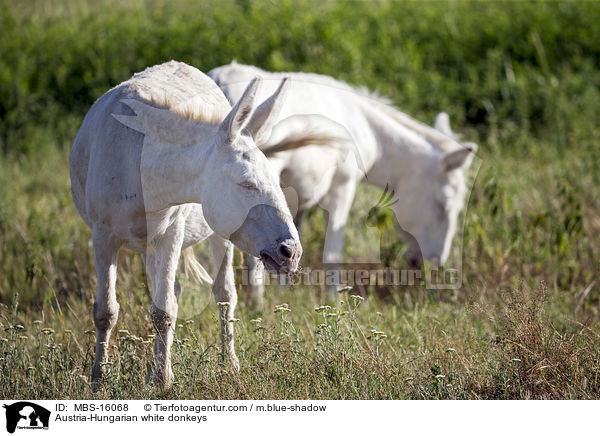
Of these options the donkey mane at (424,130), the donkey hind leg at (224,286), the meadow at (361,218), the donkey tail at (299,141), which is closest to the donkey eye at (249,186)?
the donkey tail at (299,141)

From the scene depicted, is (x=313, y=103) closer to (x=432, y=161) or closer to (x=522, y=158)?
(x=432, y=161)

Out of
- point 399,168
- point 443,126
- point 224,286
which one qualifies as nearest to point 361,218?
point 399,168

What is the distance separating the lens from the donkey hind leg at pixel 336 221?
5.81m

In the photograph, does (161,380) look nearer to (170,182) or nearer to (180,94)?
(170,182)

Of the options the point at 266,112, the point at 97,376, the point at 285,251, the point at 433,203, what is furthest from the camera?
the point at 433,203

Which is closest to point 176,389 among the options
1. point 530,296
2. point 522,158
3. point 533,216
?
point 530,296

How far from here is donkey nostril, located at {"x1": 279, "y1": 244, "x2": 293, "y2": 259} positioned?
2959mm

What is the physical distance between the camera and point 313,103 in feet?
18.4

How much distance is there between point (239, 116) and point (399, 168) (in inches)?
125

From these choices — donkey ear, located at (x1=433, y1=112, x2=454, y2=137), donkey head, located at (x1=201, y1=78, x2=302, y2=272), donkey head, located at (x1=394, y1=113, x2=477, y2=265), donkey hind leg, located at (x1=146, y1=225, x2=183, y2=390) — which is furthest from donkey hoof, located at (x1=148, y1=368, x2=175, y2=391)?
donkey ear, located at (x1=433, y1=112, x2=454, y2=137)

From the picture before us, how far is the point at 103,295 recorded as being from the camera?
376cm

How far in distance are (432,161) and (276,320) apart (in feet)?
7.38
